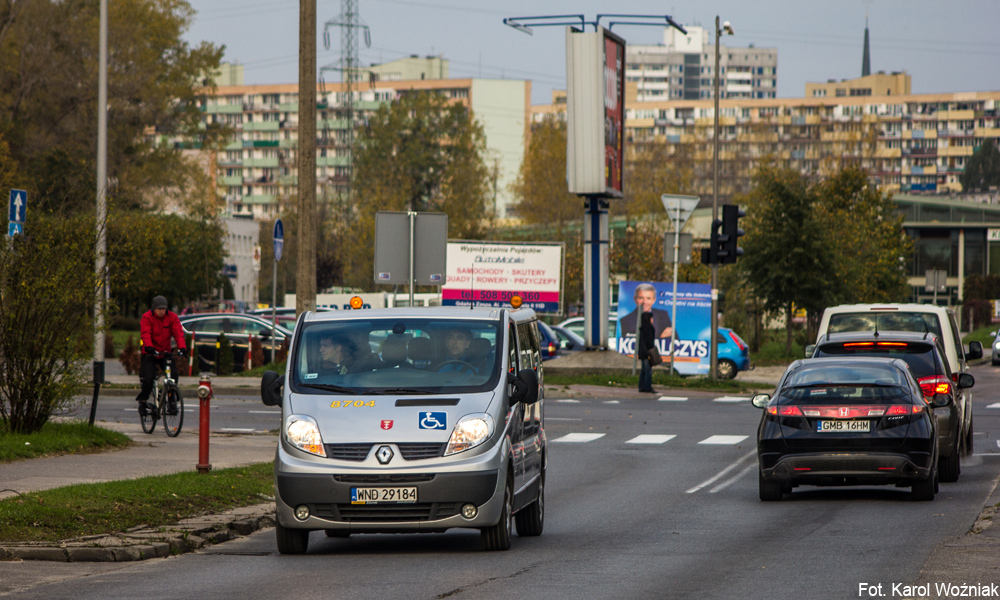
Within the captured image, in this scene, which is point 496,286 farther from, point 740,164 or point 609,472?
point 740,164

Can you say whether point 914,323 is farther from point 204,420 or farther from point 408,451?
point 408,451

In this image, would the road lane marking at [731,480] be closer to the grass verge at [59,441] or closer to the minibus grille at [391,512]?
the minibus grille at [391,512]

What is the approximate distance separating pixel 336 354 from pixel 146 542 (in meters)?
1.93

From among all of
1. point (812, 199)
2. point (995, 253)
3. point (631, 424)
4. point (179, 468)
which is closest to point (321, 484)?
point (179, 468)

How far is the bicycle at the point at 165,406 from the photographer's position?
63.8 feet

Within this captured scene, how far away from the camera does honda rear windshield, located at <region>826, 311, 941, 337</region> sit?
18.1m

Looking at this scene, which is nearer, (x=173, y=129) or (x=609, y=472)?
(x=609, y=472)

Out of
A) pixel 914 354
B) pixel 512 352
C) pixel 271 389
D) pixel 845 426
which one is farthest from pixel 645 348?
pixel 271 389

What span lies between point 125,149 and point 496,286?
24.8m

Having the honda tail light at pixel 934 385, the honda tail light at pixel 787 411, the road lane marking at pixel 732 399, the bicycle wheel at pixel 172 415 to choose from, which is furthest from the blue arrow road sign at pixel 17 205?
the road lane marking at pixel 732 399

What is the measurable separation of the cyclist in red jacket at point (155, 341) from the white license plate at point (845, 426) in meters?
9.62

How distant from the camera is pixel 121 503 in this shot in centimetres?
1188

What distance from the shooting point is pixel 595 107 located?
1406 inches

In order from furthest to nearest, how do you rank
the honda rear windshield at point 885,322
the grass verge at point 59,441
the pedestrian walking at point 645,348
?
the pedestrian walking at point 645,348 < the honda rear windshield at point 885,322 < the grass verge at point 59,441
